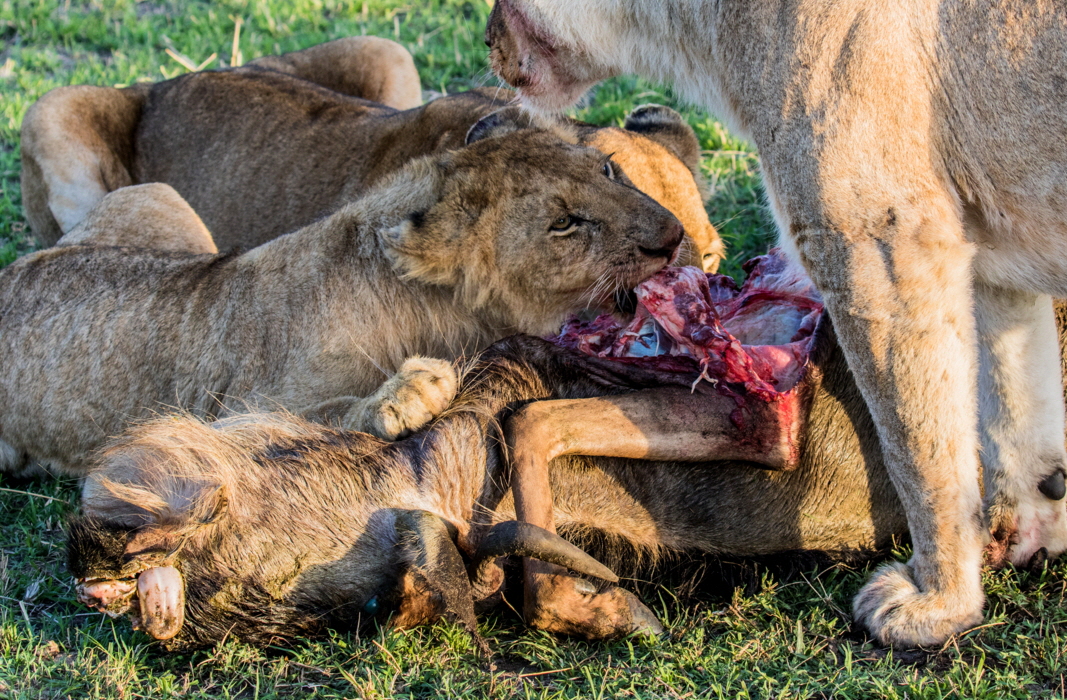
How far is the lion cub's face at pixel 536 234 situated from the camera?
11.9ft

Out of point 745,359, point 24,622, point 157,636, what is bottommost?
point 24,622

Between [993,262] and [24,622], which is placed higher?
[993,262]

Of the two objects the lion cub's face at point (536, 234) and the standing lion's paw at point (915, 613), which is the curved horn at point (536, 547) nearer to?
the standing lion's paw at point (915, 613)

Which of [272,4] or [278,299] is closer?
[278,299]

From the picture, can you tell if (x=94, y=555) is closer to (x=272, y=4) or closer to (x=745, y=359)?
(x=745, y=359)

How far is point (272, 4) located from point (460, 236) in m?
5.62

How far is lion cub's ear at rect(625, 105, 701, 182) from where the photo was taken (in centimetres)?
485

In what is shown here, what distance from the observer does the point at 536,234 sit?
3.68 metres

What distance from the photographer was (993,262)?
10.1ft

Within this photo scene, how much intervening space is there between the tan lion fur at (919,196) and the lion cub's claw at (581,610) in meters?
0.63

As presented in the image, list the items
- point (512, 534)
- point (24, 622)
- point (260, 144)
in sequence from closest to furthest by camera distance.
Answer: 1. point (512, 534)
2. point (24, 622)
3. point (260, 144)

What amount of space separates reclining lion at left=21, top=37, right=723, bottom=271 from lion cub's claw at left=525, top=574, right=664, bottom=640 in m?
2.38

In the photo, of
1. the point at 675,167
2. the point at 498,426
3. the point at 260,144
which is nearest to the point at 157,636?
the point at 498,426

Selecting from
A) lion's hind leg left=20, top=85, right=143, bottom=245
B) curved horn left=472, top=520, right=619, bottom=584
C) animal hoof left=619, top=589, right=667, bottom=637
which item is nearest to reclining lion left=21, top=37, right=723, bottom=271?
lion's hind leg left=20, top=85, right=143, bottom=245
